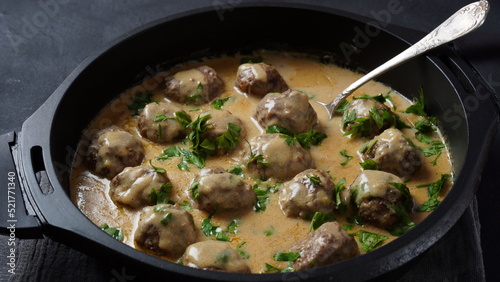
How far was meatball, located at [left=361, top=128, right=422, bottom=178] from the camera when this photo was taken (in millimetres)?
4242

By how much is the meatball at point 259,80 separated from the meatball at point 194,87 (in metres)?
0.20

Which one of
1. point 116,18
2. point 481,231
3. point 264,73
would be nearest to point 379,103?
point 264,73

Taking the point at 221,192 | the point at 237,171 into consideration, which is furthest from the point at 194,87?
the point at 221,192

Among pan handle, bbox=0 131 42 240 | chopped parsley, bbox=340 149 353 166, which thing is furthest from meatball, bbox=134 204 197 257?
chopped parsley, bbox=340 149 353 166

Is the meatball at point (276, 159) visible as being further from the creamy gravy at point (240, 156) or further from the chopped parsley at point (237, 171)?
the creamy gravy at point (240, 156)

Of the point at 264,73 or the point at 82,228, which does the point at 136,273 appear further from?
the point at 264,73

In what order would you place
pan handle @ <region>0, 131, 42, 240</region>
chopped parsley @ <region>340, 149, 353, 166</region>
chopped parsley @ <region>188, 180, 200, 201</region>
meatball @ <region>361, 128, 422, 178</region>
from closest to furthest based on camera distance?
pan handle @ <region>0, 131, 42, 240</region> < chopped parsley @ <region>188, 180, 200, 201</region> < meatball @ <region>361, 128, 422, 178</region> < chopped parsley @ <region>340, 149, 353, 166</region>

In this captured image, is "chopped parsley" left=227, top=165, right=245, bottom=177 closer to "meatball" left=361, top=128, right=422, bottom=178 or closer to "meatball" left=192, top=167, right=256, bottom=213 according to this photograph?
"meatball" left=192, top=167, right=256, bottom=213

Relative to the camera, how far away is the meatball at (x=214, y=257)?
11.4ft

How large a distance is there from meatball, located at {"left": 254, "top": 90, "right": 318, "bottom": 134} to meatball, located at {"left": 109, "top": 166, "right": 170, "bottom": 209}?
868 millimetres

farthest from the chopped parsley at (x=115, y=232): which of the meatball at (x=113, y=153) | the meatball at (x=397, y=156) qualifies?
the meatball at (x=397, y=156)

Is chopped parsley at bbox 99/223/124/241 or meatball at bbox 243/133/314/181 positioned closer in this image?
chopped parsley at bbox 99/223/124/241

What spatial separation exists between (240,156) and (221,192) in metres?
0.57

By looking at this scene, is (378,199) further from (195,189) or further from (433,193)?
(195,189)
